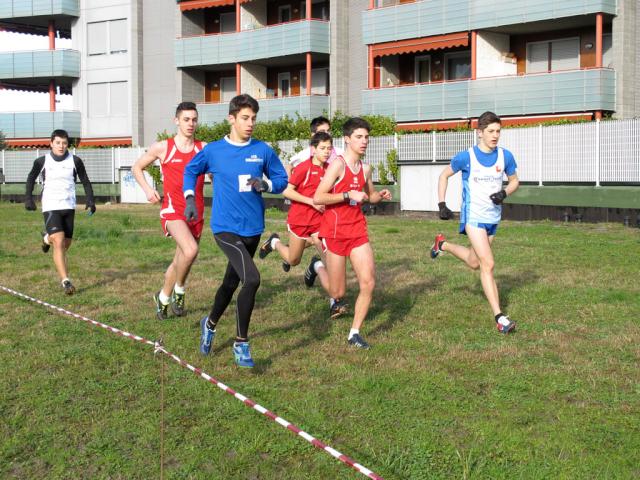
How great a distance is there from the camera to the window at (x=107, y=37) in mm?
48478

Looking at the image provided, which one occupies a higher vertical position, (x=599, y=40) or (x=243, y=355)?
(x=599, y=40)

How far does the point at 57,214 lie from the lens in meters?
11.9

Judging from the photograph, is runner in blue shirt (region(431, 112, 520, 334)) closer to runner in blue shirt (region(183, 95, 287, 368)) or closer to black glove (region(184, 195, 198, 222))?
runner in blue shirt (region(183, 95, 287, 368))

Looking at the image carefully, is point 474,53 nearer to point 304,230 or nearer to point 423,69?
point 423,69

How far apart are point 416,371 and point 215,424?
1947mm

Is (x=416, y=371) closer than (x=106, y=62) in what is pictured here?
Yes

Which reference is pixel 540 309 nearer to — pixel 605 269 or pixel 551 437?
pixel 605 269

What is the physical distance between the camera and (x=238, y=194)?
24.9ft

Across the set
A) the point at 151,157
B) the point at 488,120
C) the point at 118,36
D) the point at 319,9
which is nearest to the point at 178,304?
the point at 151,157

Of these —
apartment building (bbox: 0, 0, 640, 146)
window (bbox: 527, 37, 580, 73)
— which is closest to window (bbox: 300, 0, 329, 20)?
apartment building (bbox: 0, 0, 640, 146)

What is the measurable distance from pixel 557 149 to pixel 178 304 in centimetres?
1708

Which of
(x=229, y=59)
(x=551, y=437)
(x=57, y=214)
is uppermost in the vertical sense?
(x=229, y=59)

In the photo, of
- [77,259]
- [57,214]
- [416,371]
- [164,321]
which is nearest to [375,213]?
[77,259]

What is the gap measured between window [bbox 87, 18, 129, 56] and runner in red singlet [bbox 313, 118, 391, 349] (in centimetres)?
4216
